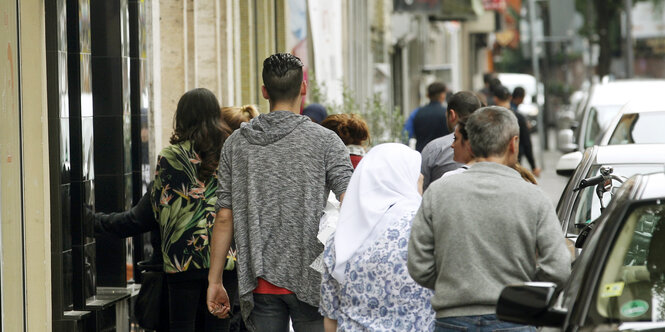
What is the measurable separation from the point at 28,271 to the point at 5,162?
656 mm

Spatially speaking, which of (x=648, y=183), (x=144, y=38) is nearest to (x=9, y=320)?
(x=144, y=38)

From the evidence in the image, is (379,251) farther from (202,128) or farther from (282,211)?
(202,128)

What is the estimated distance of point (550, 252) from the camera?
4.43 m

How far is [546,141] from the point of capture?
3753 cm

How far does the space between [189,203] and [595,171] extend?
262 centimetres

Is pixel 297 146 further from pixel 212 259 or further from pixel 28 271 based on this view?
pixel 28 271

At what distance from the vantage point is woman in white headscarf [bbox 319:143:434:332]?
4.92 metres

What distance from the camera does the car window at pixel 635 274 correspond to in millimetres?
4035

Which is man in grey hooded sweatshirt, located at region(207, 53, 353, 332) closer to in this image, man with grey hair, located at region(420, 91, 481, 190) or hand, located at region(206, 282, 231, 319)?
hand, located at region(206, 282, 231, 319)

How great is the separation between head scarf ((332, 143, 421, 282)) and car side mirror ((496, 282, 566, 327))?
942mm

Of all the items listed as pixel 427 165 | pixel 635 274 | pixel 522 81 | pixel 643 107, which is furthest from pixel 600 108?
pixel 522 81

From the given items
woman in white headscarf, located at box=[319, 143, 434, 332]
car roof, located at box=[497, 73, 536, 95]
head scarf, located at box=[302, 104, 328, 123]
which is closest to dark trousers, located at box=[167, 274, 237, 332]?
woman in white headscarf, located at box=[319, 143, 434, 332]

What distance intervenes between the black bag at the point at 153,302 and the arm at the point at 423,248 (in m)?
2.58

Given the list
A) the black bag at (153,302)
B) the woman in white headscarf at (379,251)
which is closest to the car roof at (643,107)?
the black bag at (153,302)
